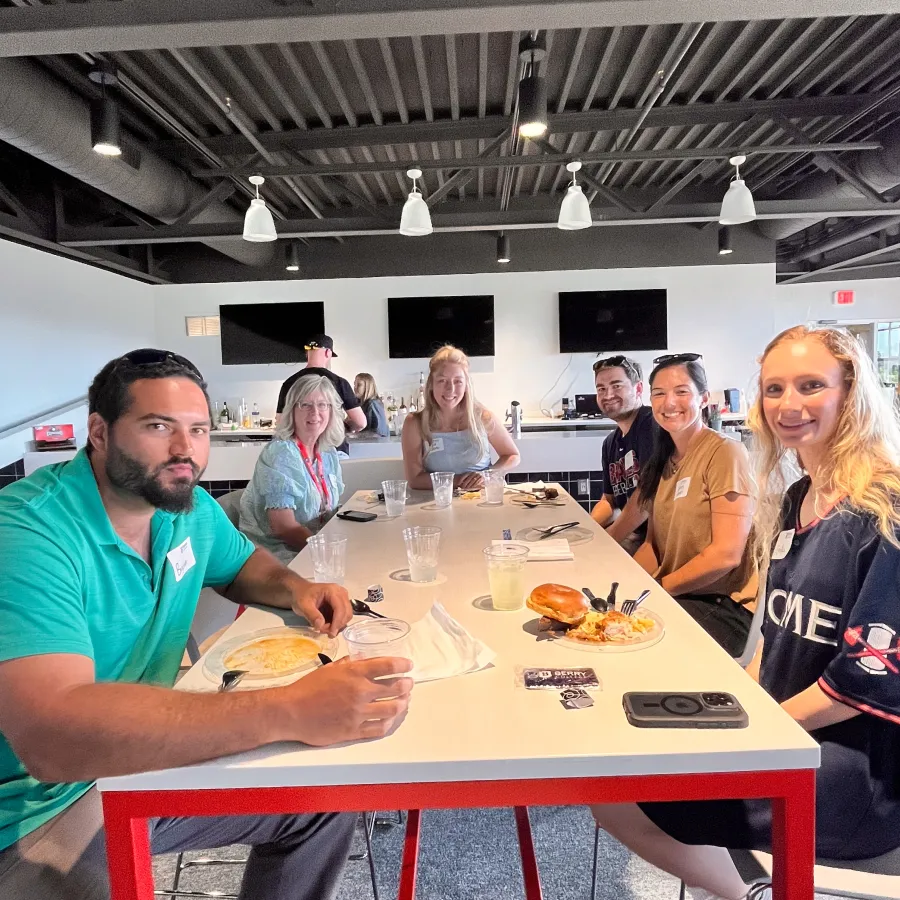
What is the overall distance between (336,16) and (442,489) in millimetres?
1779

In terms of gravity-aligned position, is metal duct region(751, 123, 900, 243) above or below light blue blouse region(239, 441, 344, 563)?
above

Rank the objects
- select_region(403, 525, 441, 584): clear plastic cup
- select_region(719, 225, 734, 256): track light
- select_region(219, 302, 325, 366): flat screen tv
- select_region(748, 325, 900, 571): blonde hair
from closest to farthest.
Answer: select_region(748, 325, 900, 571): blonde hair
select_region(403, 525, 441, 584): clear plastic cup
select_region(719, 225, 734, 256): track light
select_region(219, 302, 325, 366): flat screen tv

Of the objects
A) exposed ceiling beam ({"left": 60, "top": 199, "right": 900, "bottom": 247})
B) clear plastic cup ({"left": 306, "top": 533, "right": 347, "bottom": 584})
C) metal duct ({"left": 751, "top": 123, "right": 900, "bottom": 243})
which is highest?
metal duct ({"left": 751, "top": 123, "right": 900, "bottom": 243})

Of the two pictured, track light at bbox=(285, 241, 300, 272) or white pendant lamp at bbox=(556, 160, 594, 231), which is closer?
white pendant lamp at bbox=(556, 160, 594, 231)

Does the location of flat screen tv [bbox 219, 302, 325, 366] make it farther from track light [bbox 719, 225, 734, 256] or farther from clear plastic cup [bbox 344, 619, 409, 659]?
clear plastic cup [bbox 344, 619, 409, 659]

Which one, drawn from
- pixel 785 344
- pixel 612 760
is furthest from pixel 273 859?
pixel 785 344

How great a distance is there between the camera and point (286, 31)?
235 cm

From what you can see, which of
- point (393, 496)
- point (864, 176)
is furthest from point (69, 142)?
point (864, 176)

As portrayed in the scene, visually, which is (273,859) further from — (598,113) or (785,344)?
(598,113)

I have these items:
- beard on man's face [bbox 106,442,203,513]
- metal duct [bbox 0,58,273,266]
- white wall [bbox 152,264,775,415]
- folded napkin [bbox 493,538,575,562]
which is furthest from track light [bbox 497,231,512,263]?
beard on man's face [bbox 106,442,203,513]

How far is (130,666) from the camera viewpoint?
129 centimetres

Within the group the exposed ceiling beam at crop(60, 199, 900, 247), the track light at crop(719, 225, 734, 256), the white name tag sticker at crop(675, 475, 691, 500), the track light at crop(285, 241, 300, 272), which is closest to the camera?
the white name tag sticker at crop(675, 475, 691, 500)

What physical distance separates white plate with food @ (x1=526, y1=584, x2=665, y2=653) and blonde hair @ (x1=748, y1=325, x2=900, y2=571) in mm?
440

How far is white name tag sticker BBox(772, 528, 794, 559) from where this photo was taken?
1.41m
